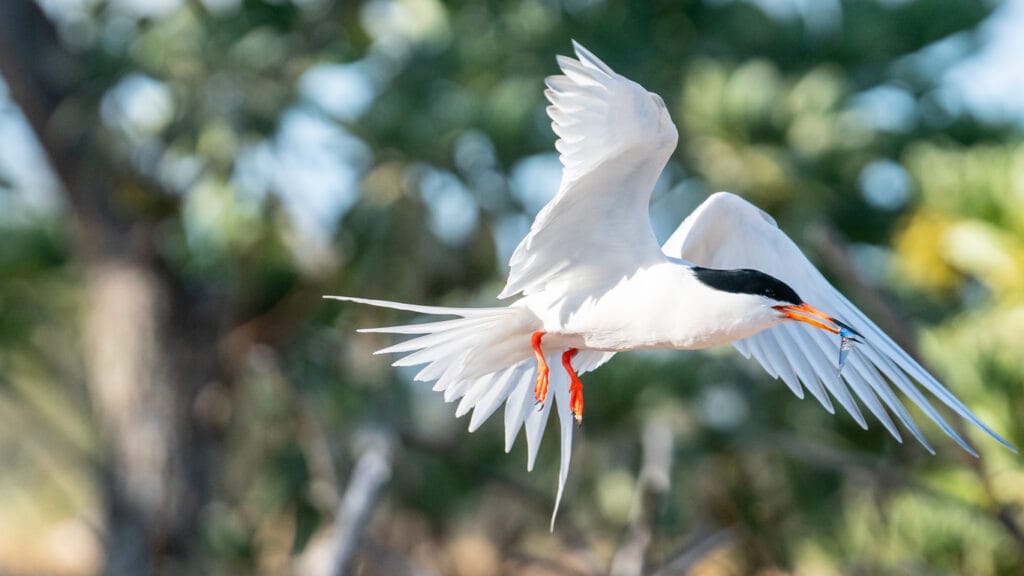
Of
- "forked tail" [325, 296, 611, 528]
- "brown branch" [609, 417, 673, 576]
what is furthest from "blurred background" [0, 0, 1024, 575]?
"forked tail" [325, 296, 611, 528]

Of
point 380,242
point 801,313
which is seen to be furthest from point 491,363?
point 380,242

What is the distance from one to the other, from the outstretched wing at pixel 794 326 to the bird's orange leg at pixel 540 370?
363 mm

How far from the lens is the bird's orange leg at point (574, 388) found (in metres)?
2.49

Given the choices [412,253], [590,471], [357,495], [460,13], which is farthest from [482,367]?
[460,13]

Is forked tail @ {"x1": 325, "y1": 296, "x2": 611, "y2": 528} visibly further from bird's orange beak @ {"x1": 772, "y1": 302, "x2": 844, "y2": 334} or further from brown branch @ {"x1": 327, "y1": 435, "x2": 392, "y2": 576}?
brown branch @ {"x1": 327, "y1": 435, "x2": 392, "y2": 576}

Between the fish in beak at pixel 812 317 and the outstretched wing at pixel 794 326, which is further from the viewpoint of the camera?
the outstretched wing at pixel 794 326

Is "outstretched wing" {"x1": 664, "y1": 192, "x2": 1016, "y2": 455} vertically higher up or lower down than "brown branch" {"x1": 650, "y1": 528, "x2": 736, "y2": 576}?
higher up

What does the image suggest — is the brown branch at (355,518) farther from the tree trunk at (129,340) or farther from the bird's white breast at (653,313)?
the tree trunk at (129,340)

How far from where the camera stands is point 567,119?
2.18 metres

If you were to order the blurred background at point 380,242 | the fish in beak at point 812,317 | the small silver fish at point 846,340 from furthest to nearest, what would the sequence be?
the blurred background at point 380,242 < the small silver fish at point 846,340 < the fish in beak at point 812,317

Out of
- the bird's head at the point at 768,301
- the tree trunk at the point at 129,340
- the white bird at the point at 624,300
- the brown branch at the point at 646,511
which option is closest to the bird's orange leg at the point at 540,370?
the white bird at the point at 624,300

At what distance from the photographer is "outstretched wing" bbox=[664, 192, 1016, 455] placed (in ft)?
8.03

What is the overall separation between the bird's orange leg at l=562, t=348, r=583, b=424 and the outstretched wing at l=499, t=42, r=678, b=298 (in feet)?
0.68

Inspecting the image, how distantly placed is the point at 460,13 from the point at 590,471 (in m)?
3.44
